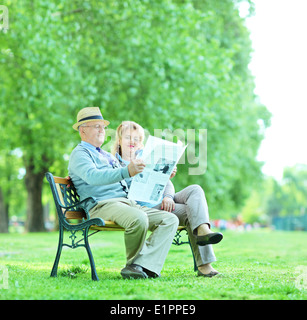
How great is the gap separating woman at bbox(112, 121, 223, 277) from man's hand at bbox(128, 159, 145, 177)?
0.71 meters

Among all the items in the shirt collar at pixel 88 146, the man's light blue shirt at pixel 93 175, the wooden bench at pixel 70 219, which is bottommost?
the wooden bench at pixel 70 219

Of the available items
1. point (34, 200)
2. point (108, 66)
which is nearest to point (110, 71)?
point (108, 66)

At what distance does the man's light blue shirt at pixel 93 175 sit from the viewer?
481 cm

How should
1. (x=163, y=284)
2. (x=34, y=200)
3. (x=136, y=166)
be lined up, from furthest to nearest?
(x=34, y=200) < (x=136, y=166) < (x=163, y=284)

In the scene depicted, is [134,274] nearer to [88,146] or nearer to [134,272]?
[134,272]

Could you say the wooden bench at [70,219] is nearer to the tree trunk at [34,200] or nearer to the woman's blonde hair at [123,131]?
the woman's blonde hair at [123,131]

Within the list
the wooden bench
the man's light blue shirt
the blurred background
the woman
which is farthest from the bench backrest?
the blurred background

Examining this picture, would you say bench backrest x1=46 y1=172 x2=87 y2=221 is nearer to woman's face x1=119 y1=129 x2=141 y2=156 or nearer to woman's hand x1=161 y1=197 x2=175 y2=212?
woman's face x1=119 y1=129 x2=141 y2=156

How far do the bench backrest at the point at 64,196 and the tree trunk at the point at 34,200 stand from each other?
57.4 feet

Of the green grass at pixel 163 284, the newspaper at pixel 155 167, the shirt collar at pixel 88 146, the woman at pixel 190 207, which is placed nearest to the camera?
the green grass at pixel 163 284

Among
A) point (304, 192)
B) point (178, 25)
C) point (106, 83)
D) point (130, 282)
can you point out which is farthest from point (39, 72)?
point (304, 192)

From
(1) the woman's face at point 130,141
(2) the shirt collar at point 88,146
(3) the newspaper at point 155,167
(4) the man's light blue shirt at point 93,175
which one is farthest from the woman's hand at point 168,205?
(2) the shirt collar at point 88,146

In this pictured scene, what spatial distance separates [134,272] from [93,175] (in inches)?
38.3

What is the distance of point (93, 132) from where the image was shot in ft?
17.4
